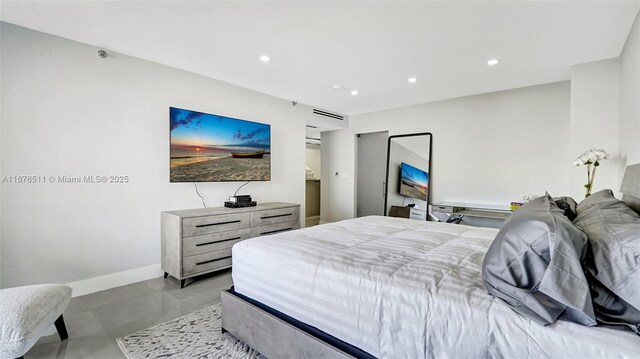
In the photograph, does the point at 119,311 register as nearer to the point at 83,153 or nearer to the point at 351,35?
the point at 83,153

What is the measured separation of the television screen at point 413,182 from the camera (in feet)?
16.2

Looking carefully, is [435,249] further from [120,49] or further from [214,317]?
[120,49]

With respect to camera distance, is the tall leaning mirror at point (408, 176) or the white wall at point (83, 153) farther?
the tall leaning mirror at point (408, 176)

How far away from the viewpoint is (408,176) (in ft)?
17.0

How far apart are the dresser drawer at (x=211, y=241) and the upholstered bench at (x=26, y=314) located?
1084 millimetres

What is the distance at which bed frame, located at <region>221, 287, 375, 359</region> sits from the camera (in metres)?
1.35

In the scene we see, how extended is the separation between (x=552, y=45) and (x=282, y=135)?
11.5ft

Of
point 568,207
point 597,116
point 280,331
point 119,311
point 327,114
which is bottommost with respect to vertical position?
point 119,311

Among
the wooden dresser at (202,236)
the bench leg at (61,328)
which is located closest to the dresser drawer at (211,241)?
the wooden dresser at (202,236)

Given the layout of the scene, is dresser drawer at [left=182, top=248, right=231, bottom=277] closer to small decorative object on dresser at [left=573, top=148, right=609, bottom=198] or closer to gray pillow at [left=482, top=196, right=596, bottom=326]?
gray pillow at [left=482, top=196, right=596, bottom=326]

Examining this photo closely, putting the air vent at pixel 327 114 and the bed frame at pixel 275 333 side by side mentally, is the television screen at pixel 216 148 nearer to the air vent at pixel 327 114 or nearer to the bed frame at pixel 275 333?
the air vent at pixel 327 114

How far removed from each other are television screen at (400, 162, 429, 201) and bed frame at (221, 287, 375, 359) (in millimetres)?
3915

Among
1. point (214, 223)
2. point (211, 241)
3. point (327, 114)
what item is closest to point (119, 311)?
point (211, 241)

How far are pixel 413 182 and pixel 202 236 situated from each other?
3.67 m
